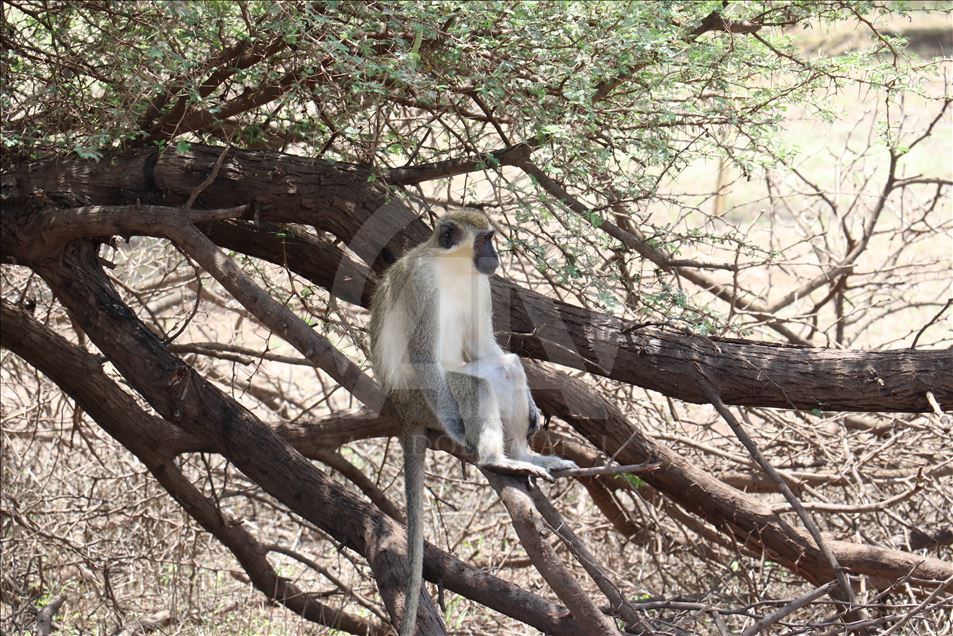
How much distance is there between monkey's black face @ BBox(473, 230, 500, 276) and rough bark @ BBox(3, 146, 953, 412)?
302 mm

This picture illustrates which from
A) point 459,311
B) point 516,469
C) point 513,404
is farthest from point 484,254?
point 516,469

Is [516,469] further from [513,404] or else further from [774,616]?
[774,616]

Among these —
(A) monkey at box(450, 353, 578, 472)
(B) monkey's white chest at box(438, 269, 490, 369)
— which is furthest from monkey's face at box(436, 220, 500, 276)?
(A) monkey at box(450, 353, 578, 472)

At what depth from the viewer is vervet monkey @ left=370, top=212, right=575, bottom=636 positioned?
4.20 meters

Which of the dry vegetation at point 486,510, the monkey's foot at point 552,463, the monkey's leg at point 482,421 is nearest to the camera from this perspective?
the monkey's leg at point 482,421

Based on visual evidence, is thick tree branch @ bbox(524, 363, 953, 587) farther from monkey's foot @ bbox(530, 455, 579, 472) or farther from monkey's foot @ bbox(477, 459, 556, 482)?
monkey's foot @ bbox(477, 459, 556, 482)

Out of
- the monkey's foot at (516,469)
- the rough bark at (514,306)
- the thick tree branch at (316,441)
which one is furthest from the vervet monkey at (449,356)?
the thick tree branch at (316,441)

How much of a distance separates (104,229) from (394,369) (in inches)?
56.6

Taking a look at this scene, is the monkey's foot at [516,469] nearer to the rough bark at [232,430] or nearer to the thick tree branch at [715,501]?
the rough bark at [232,430]

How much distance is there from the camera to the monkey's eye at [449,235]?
4.54 metres

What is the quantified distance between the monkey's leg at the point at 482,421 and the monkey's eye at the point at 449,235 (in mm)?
586

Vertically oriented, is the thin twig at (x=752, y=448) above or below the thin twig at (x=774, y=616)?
above

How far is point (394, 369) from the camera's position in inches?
176

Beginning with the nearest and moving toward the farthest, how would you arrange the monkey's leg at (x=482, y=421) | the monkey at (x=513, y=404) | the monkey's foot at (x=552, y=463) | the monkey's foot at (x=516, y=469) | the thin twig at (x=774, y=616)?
the thin twig at (x=774, y=616) → the monkey's foot at (x=516, y=469) → the monkey's leg at (x=482, y=421) → the monkey's foot at (x=552, y=463) → the monkey at (x=513, y=404)
